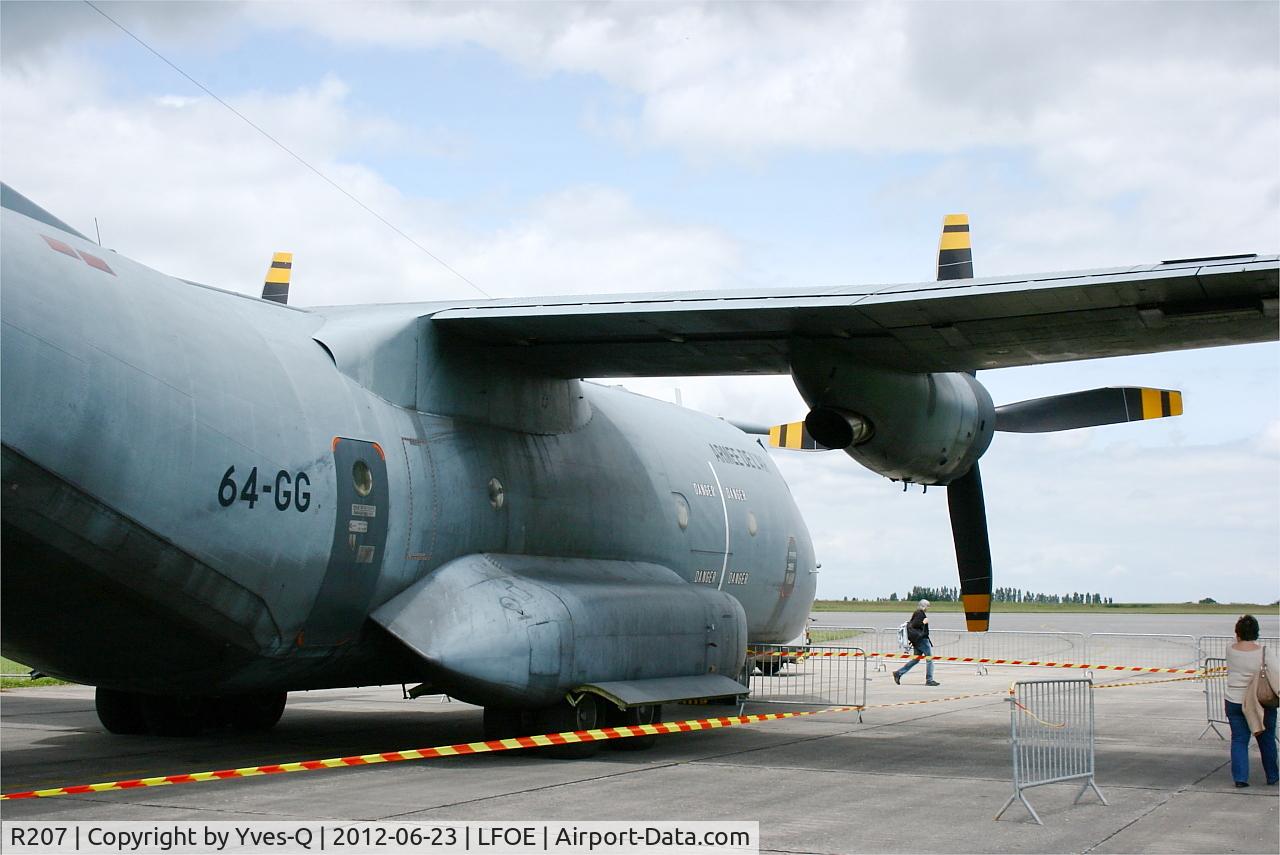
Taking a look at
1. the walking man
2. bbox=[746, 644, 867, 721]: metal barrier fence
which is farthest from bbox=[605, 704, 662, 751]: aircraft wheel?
the walking man

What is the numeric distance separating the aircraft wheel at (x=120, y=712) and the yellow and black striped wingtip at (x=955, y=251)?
31.0 feet

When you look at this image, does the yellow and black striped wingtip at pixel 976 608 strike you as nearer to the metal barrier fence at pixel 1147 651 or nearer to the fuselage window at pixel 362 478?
the fuselage window at pixel 362 478

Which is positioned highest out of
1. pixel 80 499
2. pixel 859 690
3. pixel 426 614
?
pixel 80 499

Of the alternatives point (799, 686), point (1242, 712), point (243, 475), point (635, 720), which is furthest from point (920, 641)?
point (243, 475)

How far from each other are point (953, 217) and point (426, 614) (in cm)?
713

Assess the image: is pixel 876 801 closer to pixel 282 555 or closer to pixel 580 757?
pixel 580 757

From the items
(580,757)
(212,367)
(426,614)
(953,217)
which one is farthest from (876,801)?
(953,217)

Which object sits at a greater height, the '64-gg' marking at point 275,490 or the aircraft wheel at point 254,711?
the '64-gg' marking at point 275,490

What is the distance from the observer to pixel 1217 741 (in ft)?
45.1

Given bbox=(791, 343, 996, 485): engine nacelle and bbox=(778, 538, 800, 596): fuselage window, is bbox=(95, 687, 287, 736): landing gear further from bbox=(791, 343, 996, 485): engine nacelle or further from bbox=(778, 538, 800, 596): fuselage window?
bbox=(778, 538, 800, 596): fuselage window

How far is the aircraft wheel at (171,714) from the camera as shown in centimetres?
1313

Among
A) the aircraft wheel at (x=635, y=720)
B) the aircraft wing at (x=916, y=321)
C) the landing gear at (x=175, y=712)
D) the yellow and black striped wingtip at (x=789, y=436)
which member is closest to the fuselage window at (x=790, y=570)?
the yellow and black striped wingtip at (x=789, y=436)

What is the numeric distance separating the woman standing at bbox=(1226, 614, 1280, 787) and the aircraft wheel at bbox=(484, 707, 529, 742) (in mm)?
5928

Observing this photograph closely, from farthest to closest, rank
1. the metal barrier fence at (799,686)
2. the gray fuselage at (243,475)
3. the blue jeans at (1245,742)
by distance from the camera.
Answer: the metal barrier fence at (799,686)
the blue jeans at (1245,742)
the gray fuselage at (243,475)
